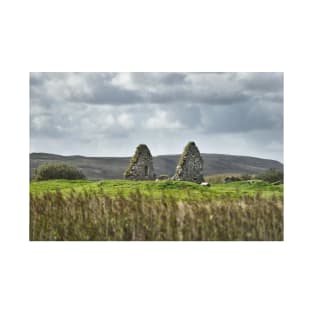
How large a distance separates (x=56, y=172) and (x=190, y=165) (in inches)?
186

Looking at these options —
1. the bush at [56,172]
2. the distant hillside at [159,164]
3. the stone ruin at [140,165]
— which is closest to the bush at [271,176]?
the distant hillside at [159,164]

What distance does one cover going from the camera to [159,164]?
2020cm

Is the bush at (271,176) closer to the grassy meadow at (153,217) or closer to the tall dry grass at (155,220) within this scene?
the grassy meadow at (153,217)

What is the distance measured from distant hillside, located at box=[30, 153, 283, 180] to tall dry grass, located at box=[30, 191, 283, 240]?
83.8 inches

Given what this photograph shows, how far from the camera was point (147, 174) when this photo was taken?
67.5 ft

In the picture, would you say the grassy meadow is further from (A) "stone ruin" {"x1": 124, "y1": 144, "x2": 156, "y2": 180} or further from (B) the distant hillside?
(A) "stone ruin" {"x1": 124, "y1": 144, "x2": 156, "y2": 180}

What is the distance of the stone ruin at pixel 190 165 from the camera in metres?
19.6

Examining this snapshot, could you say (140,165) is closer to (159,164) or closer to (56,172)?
(159,164)

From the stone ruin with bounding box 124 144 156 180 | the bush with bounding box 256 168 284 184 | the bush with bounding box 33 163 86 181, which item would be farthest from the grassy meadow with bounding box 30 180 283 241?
the stone ruin with bounding box 124 144 156 180

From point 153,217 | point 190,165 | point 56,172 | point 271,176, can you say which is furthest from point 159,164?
point 153,217

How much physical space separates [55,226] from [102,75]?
3807mm

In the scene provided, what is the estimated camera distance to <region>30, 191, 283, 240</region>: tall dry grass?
41.9 feet

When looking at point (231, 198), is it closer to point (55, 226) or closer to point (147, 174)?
point (55, 226)
